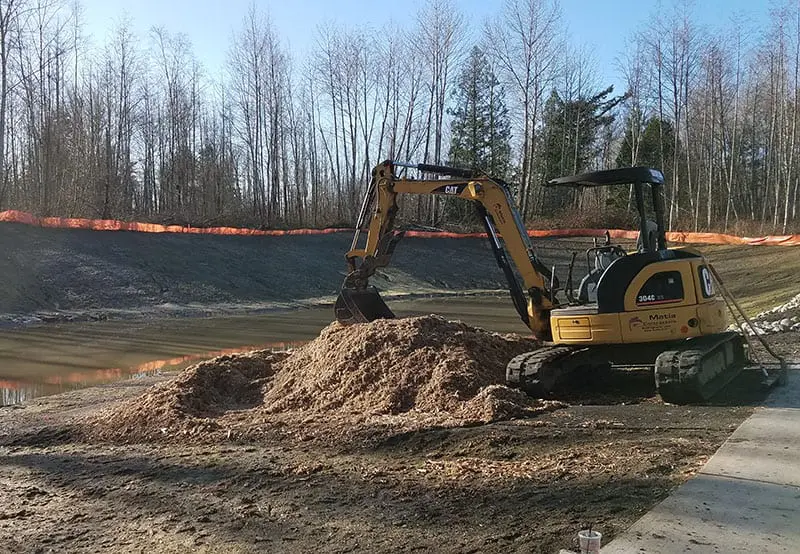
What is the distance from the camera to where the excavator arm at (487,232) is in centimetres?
946

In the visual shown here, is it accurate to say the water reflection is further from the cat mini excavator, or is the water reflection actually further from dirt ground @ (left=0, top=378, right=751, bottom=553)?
the cat mini excavator

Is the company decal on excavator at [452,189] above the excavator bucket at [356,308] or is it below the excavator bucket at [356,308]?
above

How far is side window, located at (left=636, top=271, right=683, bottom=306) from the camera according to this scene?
8.05 m

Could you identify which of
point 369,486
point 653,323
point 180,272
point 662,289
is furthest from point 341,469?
point 180,272

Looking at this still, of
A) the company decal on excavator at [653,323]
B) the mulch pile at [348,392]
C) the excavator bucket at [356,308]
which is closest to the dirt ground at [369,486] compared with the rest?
the mulch pile at [348,392]

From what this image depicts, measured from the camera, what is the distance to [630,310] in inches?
320

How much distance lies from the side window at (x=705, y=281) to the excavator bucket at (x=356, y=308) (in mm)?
4573

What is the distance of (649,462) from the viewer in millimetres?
5551

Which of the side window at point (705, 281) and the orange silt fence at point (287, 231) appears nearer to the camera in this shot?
the side window at point (705, 281)

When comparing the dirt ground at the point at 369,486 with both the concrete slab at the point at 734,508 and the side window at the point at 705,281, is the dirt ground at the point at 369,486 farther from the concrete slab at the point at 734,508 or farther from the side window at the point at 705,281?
the side window at the point at 705,281

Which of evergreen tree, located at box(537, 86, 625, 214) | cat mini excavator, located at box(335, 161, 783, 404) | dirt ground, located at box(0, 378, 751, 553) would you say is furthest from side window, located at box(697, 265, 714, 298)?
evergreen tree, located at box(537, 86, 625, 214)

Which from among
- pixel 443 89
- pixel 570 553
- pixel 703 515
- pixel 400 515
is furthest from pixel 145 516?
pixel 443 89

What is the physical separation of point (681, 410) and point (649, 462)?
2384 mm

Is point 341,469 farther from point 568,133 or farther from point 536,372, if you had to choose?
point 568,133
